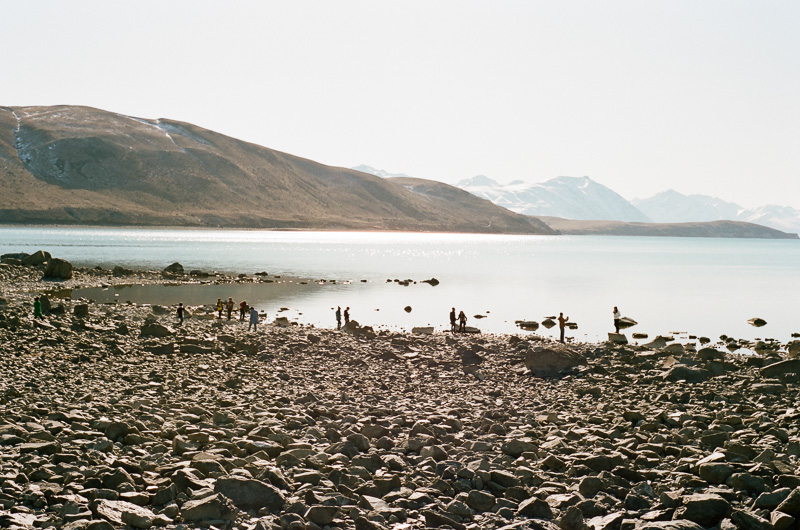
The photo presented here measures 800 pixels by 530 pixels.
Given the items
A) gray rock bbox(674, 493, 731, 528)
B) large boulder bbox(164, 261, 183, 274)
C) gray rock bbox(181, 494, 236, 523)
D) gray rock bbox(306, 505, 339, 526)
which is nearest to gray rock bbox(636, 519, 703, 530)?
gray rock bbox(674, 493, 731, 528)

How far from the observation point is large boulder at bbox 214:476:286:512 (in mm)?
11703

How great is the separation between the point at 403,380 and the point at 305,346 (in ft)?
28.4

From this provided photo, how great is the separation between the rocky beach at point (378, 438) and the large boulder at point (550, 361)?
89 mm

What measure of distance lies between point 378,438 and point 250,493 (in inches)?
192

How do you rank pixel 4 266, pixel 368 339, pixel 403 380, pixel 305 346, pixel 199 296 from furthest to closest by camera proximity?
pixel 4 266
pixel 199 296
pixel 368 339
pixel 305 346
pixel 403 380

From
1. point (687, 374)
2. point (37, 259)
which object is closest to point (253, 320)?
point (687, 374)

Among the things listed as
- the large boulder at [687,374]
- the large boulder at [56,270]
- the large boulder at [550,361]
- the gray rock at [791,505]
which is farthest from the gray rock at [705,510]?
the large boulder at [56,270]

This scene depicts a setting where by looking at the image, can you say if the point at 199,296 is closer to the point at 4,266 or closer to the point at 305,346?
the point at 4,266

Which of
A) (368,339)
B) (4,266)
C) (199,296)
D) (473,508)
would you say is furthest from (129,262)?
(473,508)

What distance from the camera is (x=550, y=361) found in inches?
1083

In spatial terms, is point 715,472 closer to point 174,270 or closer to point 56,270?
point 56,270

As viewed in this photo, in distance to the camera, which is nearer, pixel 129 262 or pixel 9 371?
pixel 9 371

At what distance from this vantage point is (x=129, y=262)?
3804 inches

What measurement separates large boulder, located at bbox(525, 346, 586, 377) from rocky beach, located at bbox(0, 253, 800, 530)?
9cm
